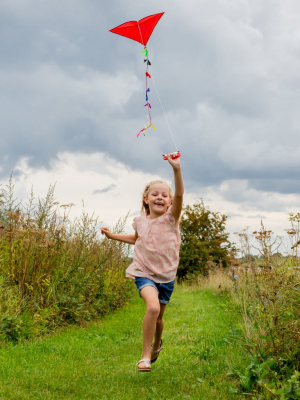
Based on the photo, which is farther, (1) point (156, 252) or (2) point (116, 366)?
(2) point (116, 366)

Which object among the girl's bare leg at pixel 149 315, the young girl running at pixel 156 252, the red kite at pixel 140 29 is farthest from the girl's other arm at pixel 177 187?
the red kite at pixel 140 29

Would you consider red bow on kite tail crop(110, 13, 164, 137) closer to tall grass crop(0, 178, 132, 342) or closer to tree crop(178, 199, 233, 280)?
tall grass crop(0, 178, 132, 342)

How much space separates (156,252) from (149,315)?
28.2 inches

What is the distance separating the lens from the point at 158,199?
16.4ft

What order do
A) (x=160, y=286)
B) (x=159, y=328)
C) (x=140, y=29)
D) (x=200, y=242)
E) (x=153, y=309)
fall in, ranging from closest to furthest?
1. (x=153, y=309)
2. (x=160, y=286)
3. (x=159, y=328)
4. (x=140, y=29)
5. (x=200, y=242)

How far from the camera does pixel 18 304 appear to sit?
6.51m

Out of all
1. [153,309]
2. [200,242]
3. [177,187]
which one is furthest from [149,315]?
[200,242]

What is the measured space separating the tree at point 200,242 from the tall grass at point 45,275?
18275 mm

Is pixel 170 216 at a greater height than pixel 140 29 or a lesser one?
lesser

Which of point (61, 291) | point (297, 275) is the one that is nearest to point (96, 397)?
point (297, 275)

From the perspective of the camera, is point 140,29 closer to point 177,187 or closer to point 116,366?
point 177,187

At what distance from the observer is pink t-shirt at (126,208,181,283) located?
15.3 ft

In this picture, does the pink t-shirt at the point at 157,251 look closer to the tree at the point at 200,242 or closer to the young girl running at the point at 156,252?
the young girl running at the point at 156,252

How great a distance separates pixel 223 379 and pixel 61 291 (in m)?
3.73
